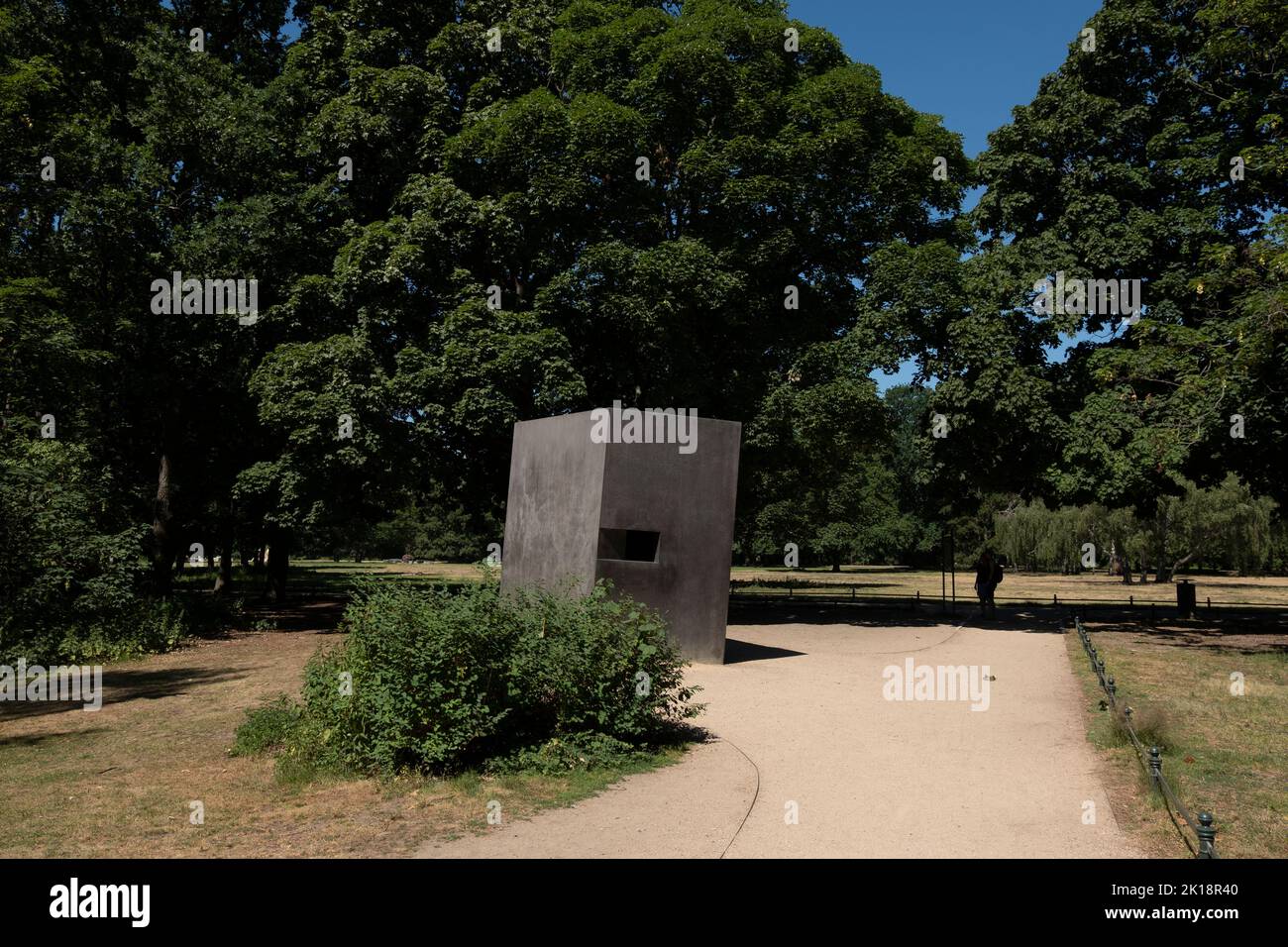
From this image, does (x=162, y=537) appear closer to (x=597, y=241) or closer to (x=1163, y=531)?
(x=597, y=241)

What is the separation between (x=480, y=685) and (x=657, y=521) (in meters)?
7.38

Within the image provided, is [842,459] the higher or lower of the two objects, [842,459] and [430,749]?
the higher

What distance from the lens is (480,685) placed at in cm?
816

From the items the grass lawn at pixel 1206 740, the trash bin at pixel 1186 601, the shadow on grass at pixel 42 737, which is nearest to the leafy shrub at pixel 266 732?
the shadow on grass at pixel 42 737

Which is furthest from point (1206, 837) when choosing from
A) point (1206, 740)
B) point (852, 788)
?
point (1206, 740)

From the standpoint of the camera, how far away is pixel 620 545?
49.6ft

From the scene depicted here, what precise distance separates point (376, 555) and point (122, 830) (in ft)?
365

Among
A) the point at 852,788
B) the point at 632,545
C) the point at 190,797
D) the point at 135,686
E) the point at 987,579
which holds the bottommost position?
the point at 135,686

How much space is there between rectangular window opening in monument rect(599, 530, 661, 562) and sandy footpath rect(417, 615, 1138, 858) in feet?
7.99

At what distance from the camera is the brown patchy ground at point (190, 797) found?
6277 mm

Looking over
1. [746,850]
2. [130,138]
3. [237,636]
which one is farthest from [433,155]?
[746,850]

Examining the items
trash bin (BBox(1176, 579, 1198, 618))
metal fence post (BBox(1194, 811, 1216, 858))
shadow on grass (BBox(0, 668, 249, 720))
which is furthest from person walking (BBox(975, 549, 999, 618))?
metal fence post (BBox(1194, 811, 1216, 858))
